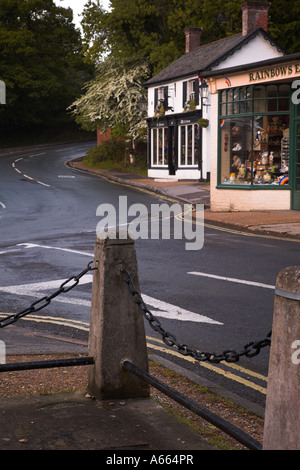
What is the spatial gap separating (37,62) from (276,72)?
56.8 m

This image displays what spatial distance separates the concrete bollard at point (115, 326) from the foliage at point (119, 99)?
39023mm

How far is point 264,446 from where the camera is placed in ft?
11.7

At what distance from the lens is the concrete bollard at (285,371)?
3.36 metres

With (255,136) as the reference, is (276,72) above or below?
above

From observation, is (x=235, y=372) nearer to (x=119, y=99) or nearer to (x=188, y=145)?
(x=188, y=145)

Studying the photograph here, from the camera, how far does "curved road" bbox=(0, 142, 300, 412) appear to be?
23.9 feet

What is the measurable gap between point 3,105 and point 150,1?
28.2 metres

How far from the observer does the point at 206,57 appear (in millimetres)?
36969

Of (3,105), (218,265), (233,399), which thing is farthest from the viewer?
(3,105)

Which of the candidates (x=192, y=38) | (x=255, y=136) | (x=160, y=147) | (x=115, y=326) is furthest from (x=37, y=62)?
(x=115, y=326)

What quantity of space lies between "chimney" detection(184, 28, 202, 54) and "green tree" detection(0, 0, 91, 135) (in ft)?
98.1

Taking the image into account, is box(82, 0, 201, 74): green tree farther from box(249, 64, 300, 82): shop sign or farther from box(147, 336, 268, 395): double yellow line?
box(147, 336, 268, 395): double yellow line
